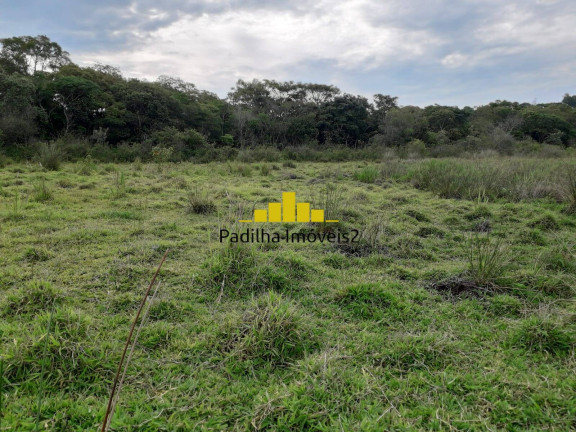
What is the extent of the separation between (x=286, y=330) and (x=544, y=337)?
1.63 m

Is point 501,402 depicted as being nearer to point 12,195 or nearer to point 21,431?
point 21,431

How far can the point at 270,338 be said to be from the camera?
6.70 feet

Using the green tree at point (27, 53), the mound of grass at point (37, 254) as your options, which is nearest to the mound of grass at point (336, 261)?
the mound of grass at point (37, 254)

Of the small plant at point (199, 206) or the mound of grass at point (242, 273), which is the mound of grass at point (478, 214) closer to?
the mound of grass at point (242, 273)

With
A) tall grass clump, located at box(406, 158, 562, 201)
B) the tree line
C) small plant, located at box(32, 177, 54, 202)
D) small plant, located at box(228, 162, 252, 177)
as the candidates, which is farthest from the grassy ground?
the tree line

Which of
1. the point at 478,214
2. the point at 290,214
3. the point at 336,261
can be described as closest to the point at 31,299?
the point at 336,261

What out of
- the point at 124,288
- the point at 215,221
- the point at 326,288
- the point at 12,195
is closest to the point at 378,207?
the point at 215,221

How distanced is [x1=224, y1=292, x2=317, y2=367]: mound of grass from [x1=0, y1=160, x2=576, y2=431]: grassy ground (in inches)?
0.4

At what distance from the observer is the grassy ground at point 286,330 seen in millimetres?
1590

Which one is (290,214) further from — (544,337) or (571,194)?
(571,194)

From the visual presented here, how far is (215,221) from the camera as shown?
489cm

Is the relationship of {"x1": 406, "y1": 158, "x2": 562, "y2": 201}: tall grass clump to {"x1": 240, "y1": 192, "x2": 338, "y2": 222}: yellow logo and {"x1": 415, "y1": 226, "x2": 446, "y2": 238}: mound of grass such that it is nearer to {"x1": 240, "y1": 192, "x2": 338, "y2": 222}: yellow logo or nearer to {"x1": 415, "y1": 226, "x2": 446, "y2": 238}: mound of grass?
{"x1": 415, "y1": 226, "x2": 446, "y2": 238}: mound of grass

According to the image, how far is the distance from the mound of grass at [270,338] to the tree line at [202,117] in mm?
12975

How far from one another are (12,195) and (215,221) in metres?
3.90
